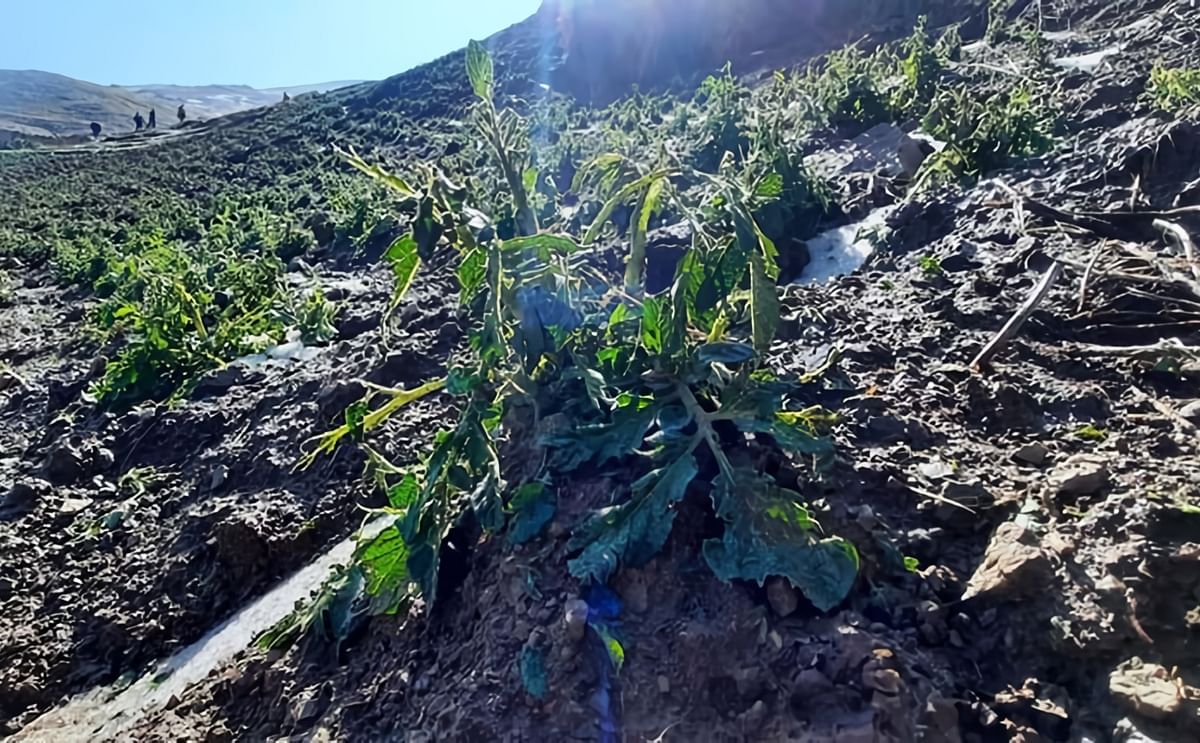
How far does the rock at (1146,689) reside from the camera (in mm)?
1055

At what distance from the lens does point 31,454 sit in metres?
3.53

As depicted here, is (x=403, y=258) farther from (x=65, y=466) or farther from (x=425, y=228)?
(x=65, y=466)

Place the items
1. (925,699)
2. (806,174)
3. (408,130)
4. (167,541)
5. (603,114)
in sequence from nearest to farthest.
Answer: (925,699), (167,541), (806,174), (603,114), (408,130)

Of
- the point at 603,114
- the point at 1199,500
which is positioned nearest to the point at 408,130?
the point at 603,114

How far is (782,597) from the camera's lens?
1349 mm

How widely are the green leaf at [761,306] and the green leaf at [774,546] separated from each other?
12.5 inches

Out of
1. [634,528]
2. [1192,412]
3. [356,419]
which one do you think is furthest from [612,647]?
[1192,412]

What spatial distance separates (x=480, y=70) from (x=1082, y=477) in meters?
1.46

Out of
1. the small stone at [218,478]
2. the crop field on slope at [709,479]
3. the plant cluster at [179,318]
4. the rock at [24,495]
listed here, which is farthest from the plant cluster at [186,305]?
the small stone at [218,478]

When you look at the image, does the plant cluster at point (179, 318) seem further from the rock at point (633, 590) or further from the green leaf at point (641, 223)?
the rock at point (633, 590)

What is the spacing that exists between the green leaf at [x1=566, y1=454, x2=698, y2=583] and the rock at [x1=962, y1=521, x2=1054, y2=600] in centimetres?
51

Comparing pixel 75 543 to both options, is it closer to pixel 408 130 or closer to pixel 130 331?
pixel 130 331

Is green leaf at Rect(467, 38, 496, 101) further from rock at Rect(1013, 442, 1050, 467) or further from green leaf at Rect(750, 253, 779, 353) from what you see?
rock at Rect(1013, 442, 1050, 467)

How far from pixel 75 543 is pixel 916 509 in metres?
2.81
